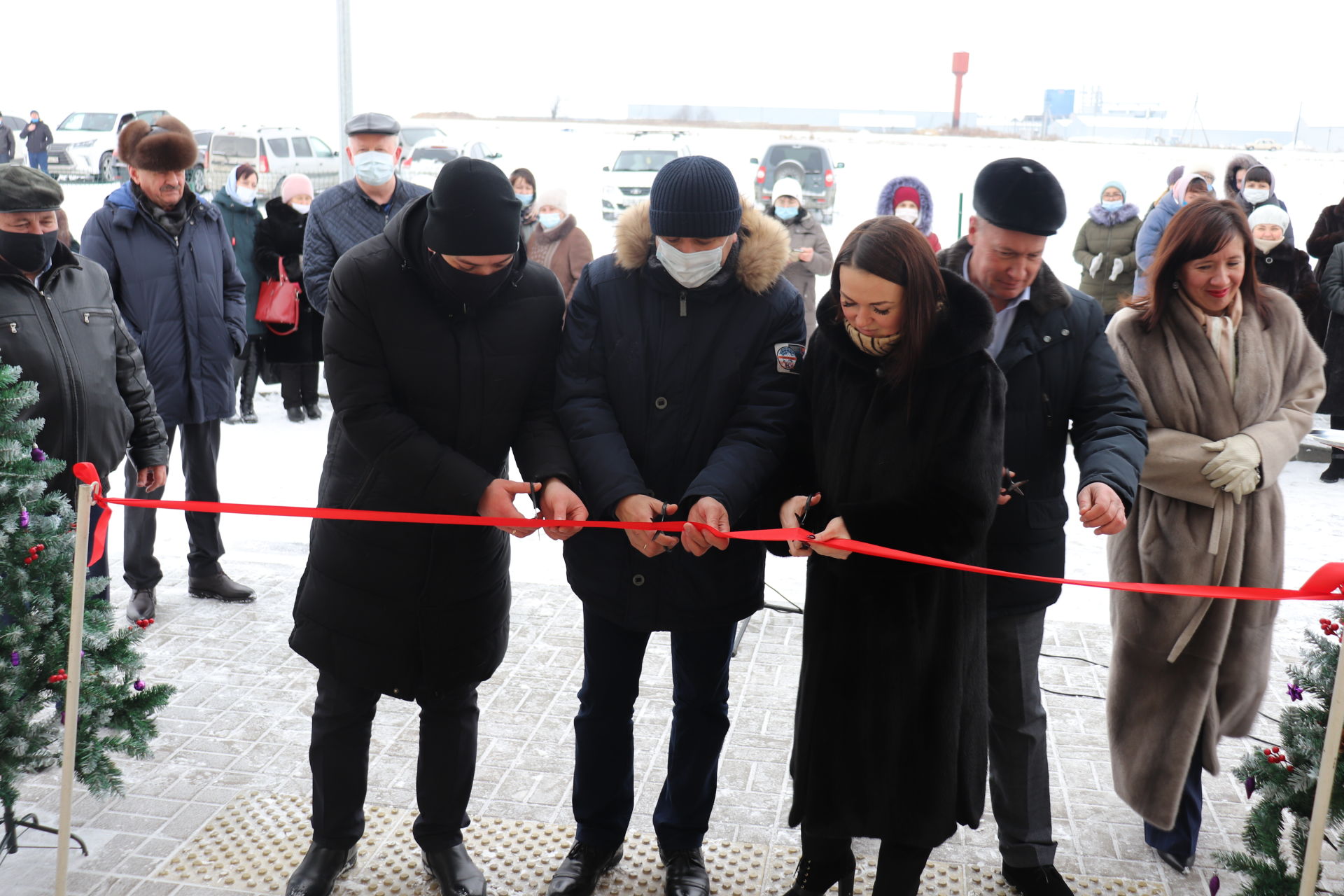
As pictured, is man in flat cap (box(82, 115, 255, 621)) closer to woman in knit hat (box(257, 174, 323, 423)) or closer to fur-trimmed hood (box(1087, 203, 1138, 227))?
woman in knit hat (box(257, 174, 323, 423))

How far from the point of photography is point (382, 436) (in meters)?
2.83

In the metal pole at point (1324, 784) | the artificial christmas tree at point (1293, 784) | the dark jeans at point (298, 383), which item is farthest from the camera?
the dark jeans at point (298, 383)

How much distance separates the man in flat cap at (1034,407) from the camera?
2.86 m

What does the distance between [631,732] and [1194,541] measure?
67.8 inches

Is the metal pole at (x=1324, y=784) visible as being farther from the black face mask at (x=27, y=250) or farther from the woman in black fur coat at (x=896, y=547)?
the black face mask at (x=27, y=250)

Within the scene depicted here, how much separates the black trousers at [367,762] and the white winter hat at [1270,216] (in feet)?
23.9

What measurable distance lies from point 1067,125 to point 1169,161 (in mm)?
43637

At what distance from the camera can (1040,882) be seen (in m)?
3.19

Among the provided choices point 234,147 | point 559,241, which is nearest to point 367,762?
point 559,241

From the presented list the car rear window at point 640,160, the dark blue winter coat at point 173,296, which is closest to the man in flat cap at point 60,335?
the dark blue winter coat at point 173,296

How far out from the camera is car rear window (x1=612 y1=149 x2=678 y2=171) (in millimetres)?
21391

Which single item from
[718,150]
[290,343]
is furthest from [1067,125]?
[290,343]

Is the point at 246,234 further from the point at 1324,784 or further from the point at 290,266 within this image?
the point at 1324,784

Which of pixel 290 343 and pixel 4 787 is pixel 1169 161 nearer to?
pixel 290 343
